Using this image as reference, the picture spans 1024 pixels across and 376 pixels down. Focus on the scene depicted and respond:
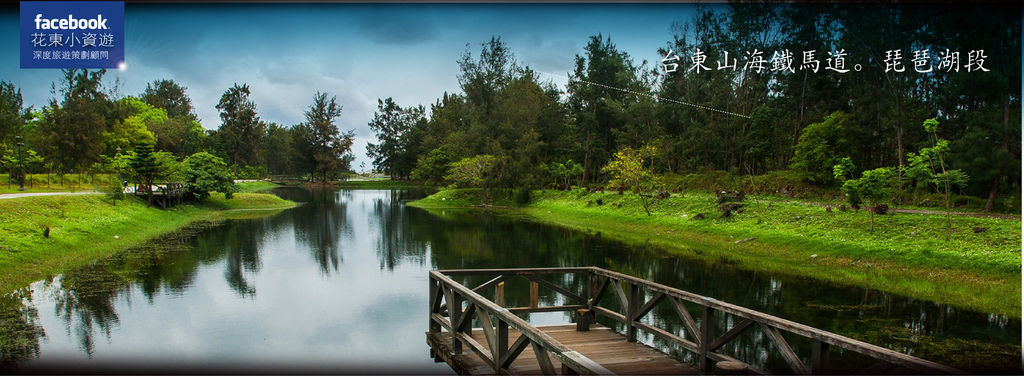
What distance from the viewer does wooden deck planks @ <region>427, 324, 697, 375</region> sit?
6.41 metres

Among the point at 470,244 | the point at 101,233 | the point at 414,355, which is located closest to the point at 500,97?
the point at 470,244

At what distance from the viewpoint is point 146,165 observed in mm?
29219

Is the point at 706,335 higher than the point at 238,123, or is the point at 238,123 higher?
the point at 238,123

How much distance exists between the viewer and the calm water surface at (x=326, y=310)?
8156 millimetres

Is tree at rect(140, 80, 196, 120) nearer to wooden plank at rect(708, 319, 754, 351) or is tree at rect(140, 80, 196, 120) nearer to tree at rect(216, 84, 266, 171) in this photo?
tree at rect(216, 84, 266, 171)

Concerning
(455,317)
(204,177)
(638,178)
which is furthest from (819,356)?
(204,177)

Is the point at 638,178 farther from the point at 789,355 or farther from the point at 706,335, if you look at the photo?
the point at 789,355

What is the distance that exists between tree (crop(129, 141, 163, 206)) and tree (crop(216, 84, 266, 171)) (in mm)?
41932

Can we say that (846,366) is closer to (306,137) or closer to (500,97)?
(500,97)

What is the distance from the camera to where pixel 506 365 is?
6.00 meters

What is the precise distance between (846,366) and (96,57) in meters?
11.2

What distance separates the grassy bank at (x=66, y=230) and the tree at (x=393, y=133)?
190ft

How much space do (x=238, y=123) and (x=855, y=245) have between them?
7290 centimetres

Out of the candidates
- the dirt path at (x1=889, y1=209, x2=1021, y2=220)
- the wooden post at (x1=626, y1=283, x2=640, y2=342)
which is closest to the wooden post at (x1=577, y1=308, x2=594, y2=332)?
the wooden post at (x1=626, y1=283, x2=640, y2=342)
